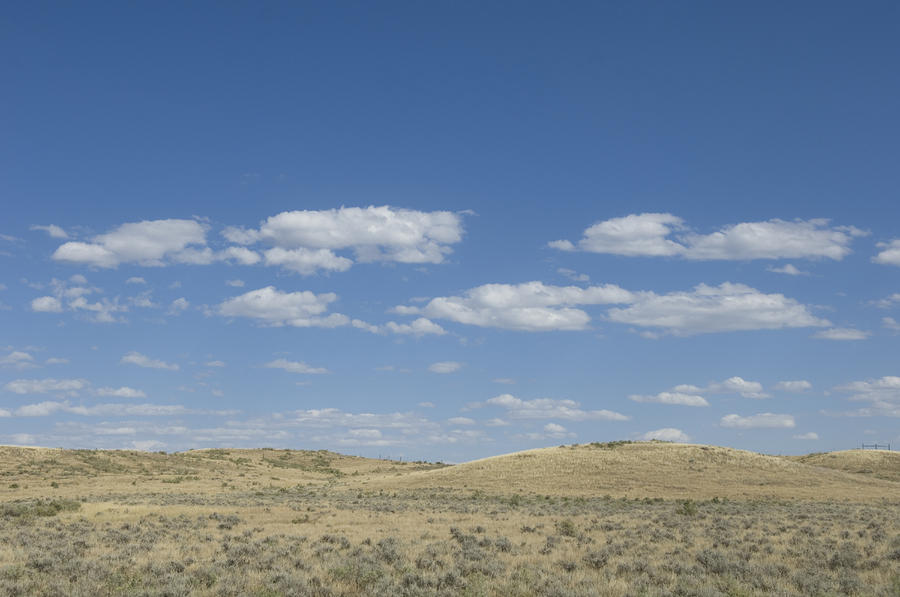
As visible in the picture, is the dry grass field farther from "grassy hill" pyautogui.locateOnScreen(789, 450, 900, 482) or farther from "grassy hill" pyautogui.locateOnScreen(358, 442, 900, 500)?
"grassy hill" pyautogui.locateOnScreen(789, 450, 900, 482)

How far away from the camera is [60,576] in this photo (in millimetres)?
19078

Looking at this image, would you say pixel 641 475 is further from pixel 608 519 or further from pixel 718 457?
pixel 608 519

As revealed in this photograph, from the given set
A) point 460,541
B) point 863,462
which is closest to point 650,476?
point 460,541

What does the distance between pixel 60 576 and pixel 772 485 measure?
6713cm

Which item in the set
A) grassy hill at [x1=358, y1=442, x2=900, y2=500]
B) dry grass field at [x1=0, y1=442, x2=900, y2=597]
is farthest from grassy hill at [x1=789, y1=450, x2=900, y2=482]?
dry grass field at [x1=0, y1=442, x2=900, y2=597]

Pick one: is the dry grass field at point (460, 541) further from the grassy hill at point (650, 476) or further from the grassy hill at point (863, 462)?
the grassy hill at point (863, 462)

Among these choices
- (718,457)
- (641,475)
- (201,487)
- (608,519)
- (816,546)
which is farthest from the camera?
(718,457)

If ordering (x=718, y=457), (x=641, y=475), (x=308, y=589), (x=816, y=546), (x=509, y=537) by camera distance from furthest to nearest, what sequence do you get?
(x=718, y=457) < (x=641, y=475) < (x=509, y=537) < (x=816, y=546) < (x=308, y=589)

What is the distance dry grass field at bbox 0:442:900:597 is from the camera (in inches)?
710

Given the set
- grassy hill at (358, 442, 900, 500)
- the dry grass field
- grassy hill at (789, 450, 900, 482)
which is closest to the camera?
the dry grass field

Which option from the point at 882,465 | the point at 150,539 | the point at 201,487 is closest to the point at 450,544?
the point at 150,539

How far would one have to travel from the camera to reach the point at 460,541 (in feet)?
88.2

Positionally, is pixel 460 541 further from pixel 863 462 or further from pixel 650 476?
pixel 863 462

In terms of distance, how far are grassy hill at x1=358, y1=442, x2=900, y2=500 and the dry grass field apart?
24.6 inches
